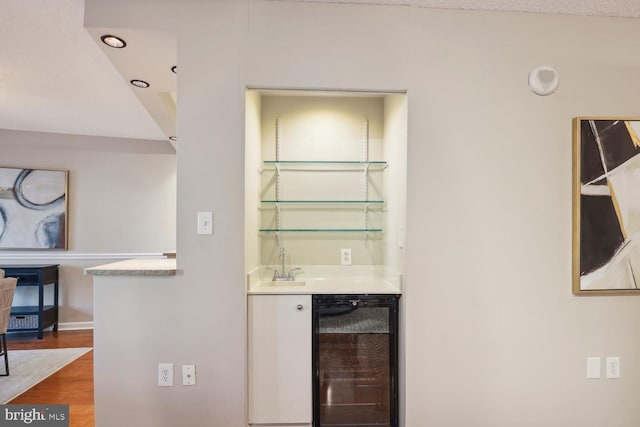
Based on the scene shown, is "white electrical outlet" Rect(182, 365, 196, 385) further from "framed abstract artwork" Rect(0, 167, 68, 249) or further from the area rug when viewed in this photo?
"framed abstract artwork" Rect(0, 167, 68, 249)

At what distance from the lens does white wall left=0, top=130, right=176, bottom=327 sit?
382 cm

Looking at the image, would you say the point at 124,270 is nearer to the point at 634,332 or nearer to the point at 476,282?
the point at 476,282

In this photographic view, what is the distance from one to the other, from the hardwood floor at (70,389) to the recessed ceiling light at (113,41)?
2291mm

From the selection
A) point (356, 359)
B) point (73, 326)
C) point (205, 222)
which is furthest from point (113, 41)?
point (73, 326)

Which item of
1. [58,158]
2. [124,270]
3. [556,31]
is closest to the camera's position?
[124,270]

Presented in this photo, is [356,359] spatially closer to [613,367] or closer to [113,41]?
[613,367]

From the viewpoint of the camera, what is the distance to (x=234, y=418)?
1.70 m

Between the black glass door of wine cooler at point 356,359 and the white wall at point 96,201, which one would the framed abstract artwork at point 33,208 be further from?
A: the black glass door of wine cooler at point 356,359

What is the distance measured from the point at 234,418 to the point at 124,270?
3.26ft

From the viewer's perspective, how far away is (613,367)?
5.77 feet

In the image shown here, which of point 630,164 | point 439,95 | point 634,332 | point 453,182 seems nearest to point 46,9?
point 439,95

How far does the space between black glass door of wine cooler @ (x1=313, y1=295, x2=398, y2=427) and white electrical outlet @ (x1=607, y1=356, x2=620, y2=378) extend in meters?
1.19

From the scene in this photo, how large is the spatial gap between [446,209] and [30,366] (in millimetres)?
3773

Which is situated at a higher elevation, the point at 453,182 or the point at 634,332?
the point at 453,182
